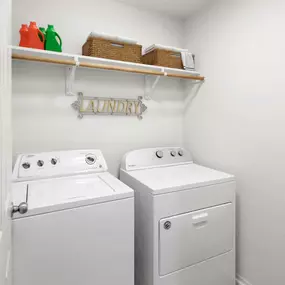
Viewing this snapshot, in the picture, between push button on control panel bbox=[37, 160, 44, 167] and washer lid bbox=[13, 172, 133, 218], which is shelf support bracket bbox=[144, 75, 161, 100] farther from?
push button on control panel bbox=[37, 160, 44, 167]

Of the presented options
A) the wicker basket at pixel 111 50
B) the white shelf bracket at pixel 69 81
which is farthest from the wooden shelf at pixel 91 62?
the white shelf bracket at pixel 69 81

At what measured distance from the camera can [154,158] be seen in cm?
213

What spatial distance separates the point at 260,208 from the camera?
1.73 metres

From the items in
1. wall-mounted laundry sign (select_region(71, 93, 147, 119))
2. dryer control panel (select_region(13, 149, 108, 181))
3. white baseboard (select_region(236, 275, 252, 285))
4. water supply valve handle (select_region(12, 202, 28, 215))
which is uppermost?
wall-mounted laundry sign (select_region(71, 93, 147, 119))

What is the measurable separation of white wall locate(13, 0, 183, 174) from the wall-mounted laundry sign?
5 centimetres

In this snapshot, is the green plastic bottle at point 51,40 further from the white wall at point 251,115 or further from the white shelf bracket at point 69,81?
the white wall at point 251,115

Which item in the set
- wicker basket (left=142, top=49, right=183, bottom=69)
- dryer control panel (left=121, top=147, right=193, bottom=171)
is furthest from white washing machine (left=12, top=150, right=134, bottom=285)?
wicker basket (left=142, top=49, right=183, bottom=69)

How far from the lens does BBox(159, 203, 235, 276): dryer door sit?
150 cm

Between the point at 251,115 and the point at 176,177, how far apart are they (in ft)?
2.60

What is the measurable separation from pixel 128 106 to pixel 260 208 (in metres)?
1.48

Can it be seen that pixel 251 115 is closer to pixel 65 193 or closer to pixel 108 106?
pixel 108 106

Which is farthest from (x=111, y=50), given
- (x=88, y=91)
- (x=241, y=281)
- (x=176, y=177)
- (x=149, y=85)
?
(x=241, y=281)

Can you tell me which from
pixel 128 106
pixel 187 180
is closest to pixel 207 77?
pixel 128 106

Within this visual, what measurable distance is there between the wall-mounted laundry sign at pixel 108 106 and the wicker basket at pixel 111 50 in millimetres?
394
